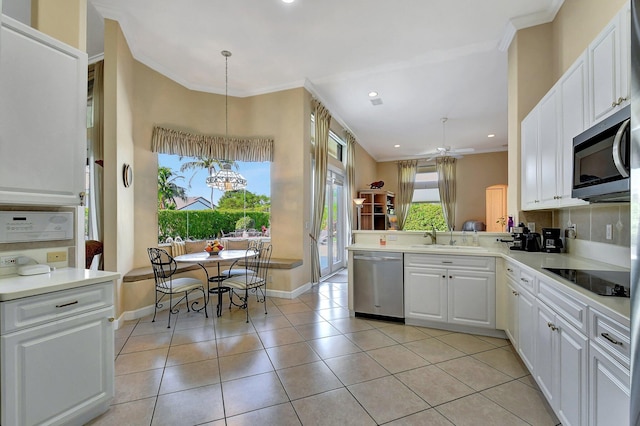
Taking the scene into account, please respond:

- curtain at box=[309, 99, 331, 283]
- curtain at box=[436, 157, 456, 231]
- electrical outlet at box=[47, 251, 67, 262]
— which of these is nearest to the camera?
electrical outlet at box=[47, 251, 67, 262]

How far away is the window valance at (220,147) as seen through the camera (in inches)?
171

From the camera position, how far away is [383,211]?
8484 mm

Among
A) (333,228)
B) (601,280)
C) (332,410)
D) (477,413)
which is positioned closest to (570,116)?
(601,280)

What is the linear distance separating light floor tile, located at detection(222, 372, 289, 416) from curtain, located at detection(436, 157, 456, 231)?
8.20 m

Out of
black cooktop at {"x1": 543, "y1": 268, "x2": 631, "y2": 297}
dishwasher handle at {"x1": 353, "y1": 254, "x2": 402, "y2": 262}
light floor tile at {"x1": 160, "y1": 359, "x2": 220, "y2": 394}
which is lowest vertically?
light floor tile at {"x1": 160, "y1": 359, "x2": 220, "y2": 394}

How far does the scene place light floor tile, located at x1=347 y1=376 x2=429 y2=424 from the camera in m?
1.87

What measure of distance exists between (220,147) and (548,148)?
4.34 m

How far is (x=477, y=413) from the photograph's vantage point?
1.87m

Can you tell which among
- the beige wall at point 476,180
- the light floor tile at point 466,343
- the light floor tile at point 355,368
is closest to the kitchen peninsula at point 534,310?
the light floor tile at point 466,343

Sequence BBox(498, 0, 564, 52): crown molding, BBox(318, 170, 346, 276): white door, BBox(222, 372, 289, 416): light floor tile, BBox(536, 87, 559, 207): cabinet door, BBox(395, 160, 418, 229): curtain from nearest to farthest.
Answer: BBox(222, 372, 289, 416): light floor tile
BBox(536, 87, 559, 207): cabinet door
BBox(498, 0, 564, 52): crown molding
BBox(318, 170, 346, 276): white door
BBox(395, 160, 418, 229): curtain

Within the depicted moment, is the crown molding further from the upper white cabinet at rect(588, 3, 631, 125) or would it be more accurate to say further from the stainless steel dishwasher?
the stainless steel dishwasher

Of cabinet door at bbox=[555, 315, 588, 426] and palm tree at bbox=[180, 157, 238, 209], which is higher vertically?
palm tree at bbox=[180, 157, 238, 209]

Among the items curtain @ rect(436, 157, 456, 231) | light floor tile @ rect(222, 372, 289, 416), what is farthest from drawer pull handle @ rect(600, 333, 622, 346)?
curtain @ rect(436, 157, 456, 231)

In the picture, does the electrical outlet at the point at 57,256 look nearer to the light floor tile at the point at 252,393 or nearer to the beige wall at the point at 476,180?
the light floor tile at the point at 252,393
